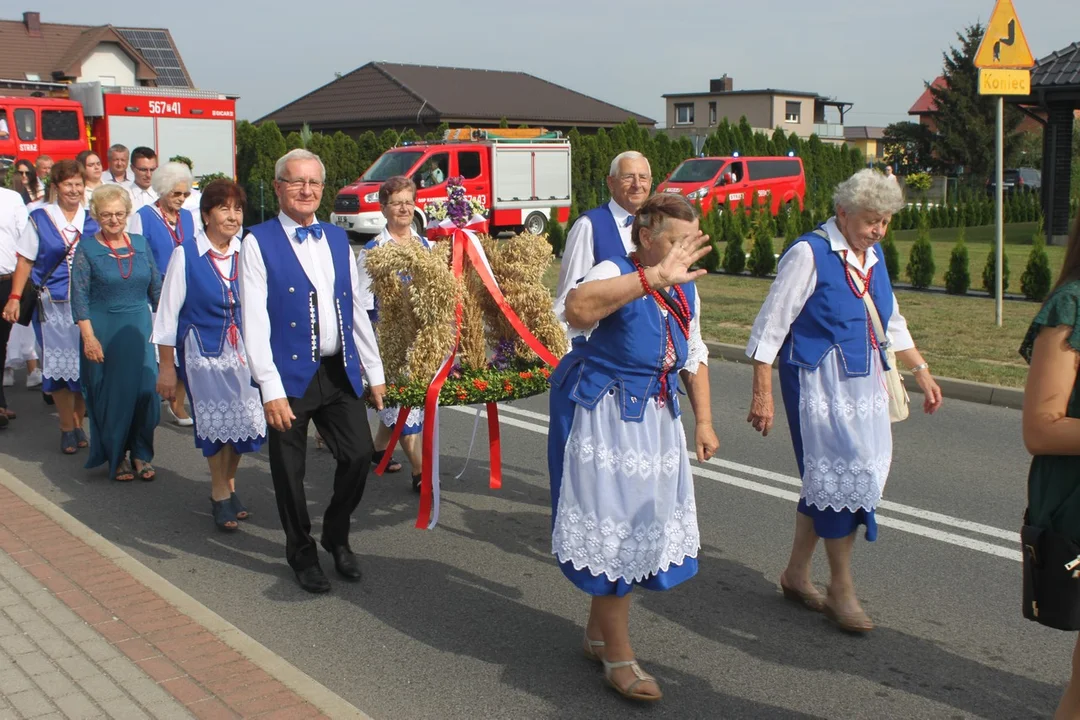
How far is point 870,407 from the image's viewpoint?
483 centimetres

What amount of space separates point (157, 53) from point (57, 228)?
51420 mm

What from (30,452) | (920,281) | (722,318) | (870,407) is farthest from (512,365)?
(920,281)

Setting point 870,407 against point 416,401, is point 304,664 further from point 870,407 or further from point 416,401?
point 870,407

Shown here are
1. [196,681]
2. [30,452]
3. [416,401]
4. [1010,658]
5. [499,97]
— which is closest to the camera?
[196,681]

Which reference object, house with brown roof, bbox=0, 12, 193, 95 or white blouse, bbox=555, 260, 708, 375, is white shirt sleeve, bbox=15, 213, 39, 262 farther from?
house with brown roof, bbox=0, 12, 193, 95

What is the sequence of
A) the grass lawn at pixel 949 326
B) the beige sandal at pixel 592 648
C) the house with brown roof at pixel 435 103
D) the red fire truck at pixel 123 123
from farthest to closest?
the house with brown roof at pixel 435 103
the red fire truck at pixel 123 123
the grass lawn at pixel 949 326
the beige sandal at pixel 592 648

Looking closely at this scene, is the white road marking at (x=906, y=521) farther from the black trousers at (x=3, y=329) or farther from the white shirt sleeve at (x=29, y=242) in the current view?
the black trousers at (x=3, y=329)

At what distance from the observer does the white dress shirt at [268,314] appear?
203 inches

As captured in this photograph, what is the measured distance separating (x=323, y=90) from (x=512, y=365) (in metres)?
53.2

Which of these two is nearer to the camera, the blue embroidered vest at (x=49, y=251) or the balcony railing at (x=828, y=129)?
the blue embroidered vest at (x=49, y=251)

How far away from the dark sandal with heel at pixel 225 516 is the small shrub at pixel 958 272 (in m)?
12.2

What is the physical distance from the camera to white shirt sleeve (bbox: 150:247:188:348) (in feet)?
21.4

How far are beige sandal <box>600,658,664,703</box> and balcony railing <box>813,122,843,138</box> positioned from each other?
3096 inches

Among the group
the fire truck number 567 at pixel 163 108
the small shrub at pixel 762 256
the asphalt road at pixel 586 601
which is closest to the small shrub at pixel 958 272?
the small shrub at pixel 762 256
